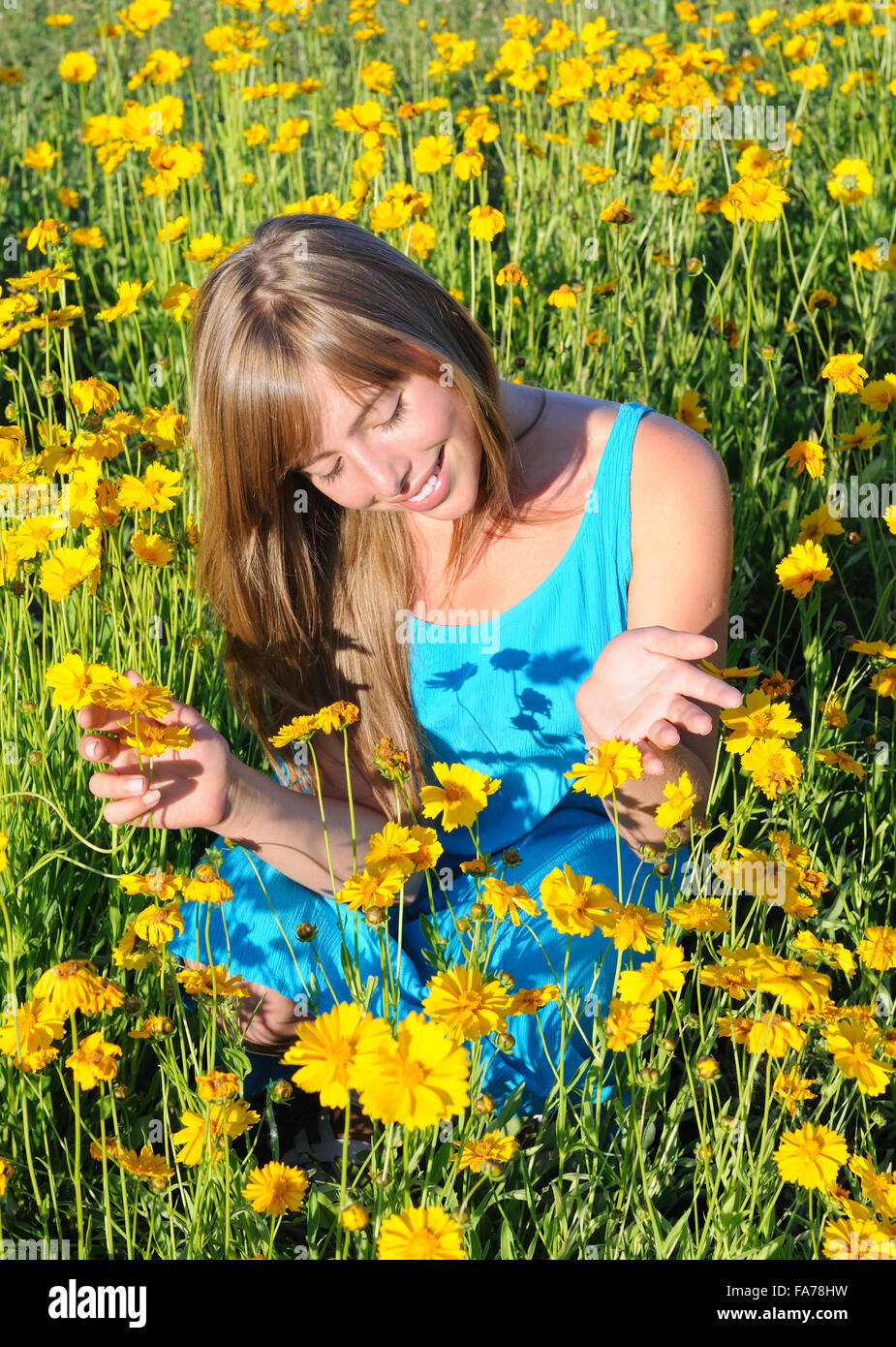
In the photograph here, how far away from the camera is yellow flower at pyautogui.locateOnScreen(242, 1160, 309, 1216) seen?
3.52 feet

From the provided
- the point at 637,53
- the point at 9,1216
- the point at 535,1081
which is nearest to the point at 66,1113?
the point at 9,1216

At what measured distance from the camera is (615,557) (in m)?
1.61

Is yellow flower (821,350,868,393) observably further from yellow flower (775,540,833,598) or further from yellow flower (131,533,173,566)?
yellow flower (131,533,173,566)

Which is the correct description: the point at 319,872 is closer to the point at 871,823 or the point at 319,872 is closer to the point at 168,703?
the point at 168,703

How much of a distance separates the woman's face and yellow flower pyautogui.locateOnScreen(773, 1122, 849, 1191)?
794 millimetres

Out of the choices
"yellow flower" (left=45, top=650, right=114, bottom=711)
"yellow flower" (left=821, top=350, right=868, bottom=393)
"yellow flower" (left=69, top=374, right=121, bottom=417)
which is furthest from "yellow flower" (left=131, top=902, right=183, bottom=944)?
"yellow flower" (left=821, top=350, right=868, bottom=393)

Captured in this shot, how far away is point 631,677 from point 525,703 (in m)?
0.48

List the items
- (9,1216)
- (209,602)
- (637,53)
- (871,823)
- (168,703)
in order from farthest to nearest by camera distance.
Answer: (637,53)
(209,602)
(871,823)
(9,1216)
(168,703)

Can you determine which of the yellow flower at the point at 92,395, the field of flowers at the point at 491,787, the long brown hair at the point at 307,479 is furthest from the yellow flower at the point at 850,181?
the yellow flower at the point at 92,395

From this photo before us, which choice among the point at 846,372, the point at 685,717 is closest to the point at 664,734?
the point at 685,717

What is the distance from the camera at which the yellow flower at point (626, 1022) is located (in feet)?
3.43

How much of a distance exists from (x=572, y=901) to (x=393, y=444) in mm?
617

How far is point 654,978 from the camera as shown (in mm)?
1095

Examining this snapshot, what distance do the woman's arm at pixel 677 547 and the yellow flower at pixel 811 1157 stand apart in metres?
0.45
